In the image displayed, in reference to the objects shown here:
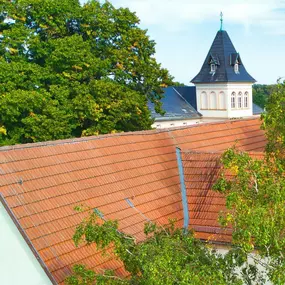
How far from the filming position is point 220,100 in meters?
49.1

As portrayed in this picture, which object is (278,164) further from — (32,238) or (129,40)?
(129,40)

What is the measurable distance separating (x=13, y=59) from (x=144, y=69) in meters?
6.86

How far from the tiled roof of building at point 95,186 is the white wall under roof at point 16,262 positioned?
0.82 ft

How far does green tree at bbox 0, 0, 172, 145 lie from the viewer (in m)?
21.7

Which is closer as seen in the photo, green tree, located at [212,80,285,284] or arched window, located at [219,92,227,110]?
green tree, located at [212,80,285,284]

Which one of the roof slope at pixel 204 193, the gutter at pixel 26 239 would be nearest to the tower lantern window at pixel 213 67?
the roof slope at pixel 204 193

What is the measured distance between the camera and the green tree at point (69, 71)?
2172cm

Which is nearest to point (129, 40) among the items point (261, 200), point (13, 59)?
point (13, 59)

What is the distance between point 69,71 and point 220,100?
92.7 ft

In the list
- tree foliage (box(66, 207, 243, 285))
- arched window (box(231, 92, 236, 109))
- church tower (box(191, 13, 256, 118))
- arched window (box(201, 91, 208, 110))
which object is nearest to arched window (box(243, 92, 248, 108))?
church tower (box(191, 13, 256, 118))

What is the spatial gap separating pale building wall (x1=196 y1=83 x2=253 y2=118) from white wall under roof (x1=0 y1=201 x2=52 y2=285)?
41047 mm

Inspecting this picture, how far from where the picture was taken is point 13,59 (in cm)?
2247

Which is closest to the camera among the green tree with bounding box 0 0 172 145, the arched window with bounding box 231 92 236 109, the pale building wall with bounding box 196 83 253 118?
the green tree with bounding box 0 0 172 145

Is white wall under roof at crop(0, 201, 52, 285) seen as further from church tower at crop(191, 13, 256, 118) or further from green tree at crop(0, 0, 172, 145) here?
church tower at crop(191, 13, 256, 118)
